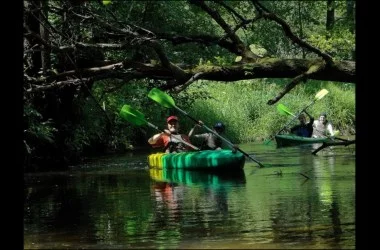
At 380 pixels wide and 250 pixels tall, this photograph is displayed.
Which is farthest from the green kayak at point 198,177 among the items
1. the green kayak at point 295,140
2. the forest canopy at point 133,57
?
the green kayak at point 295,140

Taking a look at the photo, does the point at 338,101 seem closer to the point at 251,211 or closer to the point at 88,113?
the point at 88,113

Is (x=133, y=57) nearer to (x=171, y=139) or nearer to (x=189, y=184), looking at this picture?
(x=189, y=184)

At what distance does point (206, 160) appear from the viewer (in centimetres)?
1311

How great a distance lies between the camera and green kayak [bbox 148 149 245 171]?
12992 mm

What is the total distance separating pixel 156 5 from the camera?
17.1m

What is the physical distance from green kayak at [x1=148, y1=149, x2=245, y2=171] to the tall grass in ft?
21.6

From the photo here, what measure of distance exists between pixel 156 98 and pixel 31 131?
261 cm

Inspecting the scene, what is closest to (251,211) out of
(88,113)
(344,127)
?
(88,113)

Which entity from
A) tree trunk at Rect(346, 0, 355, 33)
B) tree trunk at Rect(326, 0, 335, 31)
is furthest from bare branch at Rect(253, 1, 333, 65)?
tree trunk at Rect(326, 0, 335, 31)

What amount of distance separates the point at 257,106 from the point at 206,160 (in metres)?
10.4

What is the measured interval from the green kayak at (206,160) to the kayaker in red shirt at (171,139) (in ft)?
1.27

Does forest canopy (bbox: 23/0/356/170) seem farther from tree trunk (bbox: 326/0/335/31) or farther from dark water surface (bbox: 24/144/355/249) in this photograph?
dark water surface (bbox: 24/144/355/249)

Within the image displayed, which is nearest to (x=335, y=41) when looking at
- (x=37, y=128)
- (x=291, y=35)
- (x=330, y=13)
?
(x=330, y=13)
